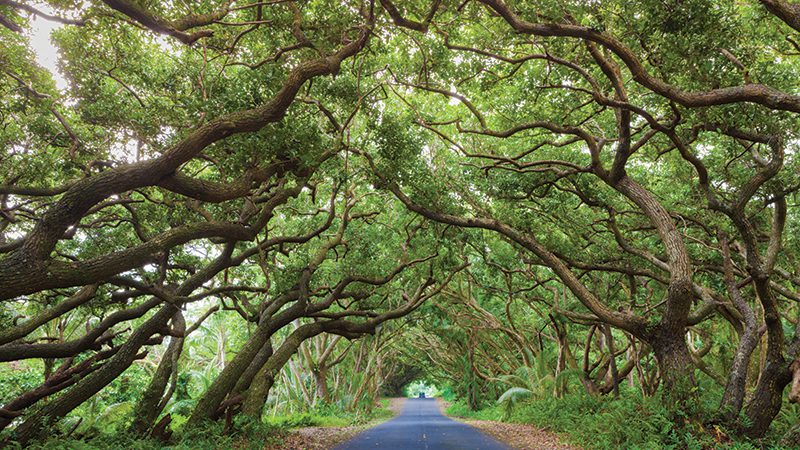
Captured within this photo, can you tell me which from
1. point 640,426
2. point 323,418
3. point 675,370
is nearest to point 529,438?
point 640,426

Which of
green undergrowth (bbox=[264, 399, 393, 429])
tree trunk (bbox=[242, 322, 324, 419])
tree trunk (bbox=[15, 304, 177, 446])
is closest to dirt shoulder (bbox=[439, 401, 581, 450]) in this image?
tree trunk (bbox=[242, 322, 324, 419])

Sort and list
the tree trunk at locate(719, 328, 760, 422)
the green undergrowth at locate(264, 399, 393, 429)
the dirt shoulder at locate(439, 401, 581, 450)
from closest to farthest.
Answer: the tree trunk at locate(719, 328, 760, 422)
the dirt shoulder at locate(439, 401, 581, 450)
the green undergrowth at locate(264, 399, 393, 429)

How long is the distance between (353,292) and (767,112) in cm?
1081

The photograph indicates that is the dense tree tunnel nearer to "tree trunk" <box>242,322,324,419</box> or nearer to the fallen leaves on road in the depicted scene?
"tree trunk" <box>242,322,324,419</box>

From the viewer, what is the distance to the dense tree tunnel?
604 cm

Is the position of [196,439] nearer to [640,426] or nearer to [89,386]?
[89,386]

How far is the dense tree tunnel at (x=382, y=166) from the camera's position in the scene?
6.04 meters

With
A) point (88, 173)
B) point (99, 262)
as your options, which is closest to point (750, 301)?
point (99, 262)

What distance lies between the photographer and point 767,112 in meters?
6.90

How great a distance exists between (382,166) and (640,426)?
6.96m

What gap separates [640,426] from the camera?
8.63 meters

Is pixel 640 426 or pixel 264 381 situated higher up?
pixel 264 381

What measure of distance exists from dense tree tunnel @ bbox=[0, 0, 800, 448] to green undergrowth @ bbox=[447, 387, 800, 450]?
0.22 ft

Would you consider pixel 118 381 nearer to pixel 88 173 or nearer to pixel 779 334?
pixel 88 173
